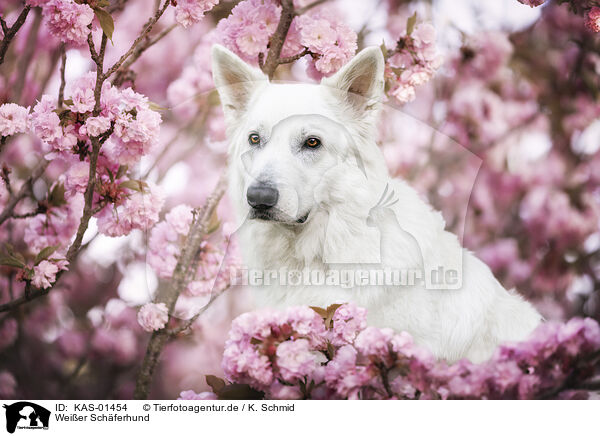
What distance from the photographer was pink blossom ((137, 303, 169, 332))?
1.84 metres

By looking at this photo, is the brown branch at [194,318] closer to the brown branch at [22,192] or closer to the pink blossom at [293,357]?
the pink blossom at [293,357]

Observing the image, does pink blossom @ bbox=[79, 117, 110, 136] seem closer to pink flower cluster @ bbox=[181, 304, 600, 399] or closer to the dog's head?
the dog's head

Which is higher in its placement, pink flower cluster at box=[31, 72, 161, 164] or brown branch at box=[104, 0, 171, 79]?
brown branch at box=[104, 0, 171, 79]

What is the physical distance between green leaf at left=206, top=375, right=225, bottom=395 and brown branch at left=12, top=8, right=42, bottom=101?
1.38 meters

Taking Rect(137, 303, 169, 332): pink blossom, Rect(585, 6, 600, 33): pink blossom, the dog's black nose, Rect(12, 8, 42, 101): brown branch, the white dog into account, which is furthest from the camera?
Rect(12, 8, 42, 101): brown branch

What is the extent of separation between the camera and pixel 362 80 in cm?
159

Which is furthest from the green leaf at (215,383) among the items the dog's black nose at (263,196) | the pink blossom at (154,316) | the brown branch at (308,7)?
the brown branch at (308,7)

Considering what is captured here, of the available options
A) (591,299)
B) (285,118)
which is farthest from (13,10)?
(591,299)

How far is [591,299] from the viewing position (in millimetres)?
2074

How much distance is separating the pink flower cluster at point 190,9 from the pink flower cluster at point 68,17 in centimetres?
28

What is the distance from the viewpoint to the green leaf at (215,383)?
1.78 metres

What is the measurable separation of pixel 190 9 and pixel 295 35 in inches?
14.3
